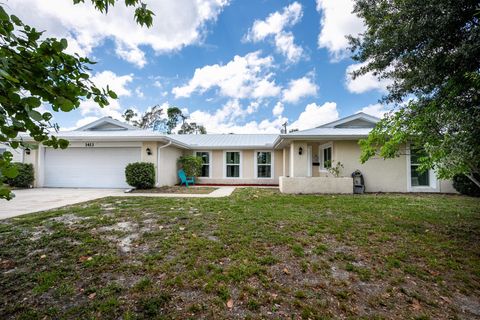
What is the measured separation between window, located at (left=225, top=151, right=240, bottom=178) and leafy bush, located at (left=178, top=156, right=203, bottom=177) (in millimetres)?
1830

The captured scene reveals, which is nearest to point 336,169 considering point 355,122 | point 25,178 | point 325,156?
point 325,156

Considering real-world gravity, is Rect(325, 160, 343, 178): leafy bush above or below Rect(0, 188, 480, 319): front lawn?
above

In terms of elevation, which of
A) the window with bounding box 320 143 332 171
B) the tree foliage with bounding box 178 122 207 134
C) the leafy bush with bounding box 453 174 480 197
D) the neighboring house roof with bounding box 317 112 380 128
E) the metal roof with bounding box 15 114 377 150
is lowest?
the leafy bush with bounding box 453 174 480 197

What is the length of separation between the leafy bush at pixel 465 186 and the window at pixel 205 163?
12477mm

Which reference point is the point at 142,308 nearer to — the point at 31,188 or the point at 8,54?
the point at 8,54

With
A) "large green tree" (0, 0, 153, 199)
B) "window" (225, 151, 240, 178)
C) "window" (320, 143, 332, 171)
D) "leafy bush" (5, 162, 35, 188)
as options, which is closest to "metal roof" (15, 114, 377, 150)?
"window" (225, 151, 240, 178)

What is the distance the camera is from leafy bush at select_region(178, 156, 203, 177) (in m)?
13.1

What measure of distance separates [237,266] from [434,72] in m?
5.59

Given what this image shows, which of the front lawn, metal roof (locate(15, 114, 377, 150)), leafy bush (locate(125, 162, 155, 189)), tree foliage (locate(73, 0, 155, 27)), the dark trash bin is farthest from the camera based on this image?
leafy bush (locate(125, 162, 155, 189))

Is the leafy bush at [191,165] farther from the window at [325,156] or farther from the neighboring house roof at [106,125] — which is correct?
the window at [325,156]

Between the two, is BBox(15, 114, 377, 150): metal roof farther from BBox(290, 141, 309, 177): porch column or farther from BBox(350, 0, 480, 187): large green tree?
BBox(350, 0, 480, 187): large green tree

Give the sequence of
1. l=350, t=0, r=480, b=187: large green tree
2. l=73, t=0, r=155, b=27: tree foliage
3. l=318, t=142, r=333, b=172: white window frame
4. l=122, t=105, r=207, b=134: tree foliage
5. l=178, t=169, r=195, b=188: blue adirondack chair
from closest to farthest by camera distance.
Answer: l=73, t=0, r=155, b=27: tree foliage < l=350, t=0, r=480, b=187: large green tree < l=318, t=142, r=333, b=172: white window frame < l=178, t=169, r=195, b=188: blue adirondack chair < l=122, t=105, r=207, b=134: tree foliage

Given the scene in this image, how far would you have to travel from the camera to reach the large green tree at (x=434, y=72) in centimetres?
357

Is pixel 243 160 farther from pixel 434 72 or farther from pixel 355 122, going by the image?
pixel 434 72
